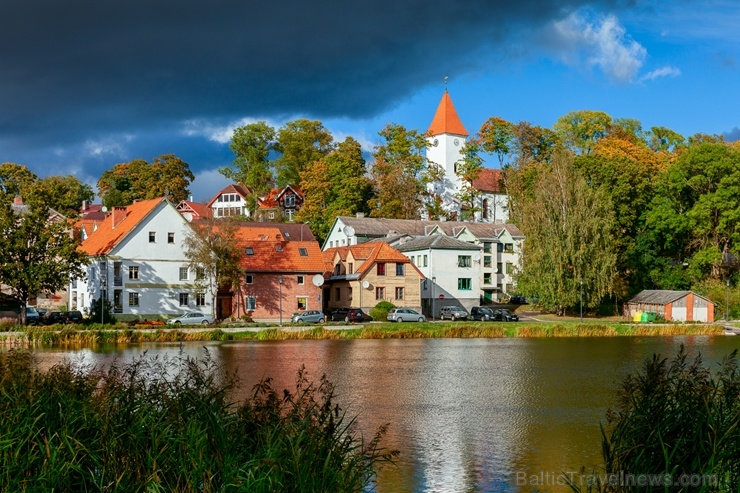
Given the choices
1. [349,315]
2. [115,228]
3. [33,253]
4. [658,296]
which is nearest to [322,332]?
[349,315]

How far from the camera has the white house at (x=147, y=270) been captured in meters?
65.9

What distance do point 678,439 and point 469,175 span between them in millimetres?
99167

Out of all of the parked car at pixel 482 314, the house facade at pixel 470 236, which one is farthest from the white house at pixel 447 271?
the house facade at pixel 470 236

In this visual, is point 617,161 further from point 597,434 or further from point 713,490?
point 713,490

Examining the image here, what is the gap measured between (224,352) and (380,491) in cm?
2960

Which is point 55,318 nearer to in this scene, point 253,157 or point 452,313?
point 452,313

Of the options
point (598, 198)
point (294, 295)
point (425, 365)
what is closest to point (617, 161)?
point (598, 198)

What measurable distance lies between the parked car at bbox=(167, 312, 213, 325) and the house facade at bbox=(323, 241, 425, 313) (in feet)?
43.7

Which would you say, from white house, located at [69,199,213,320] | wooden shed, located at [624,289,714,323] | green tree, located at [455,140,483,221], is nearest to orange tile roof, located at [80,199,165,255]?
Answer: white house, located at [69,199,213,320]

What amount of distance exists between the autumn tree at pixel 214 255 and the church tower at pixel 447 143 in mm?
56164

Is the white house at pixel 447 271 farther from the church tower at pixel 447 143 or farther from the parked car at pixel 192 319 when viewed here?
the church tower at pixel 447 143

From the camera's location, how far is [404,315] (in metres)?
69.2

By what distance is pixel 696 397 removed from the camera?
1386 centimetres

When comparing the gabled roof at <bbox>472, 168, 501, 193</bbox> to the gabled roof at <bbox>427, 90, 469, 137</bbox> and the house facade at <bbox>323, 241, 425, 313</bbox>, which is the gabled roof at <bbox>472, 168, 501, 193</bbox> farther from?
the house facade at <bbox>323, 241, 425, 313</bbox>
